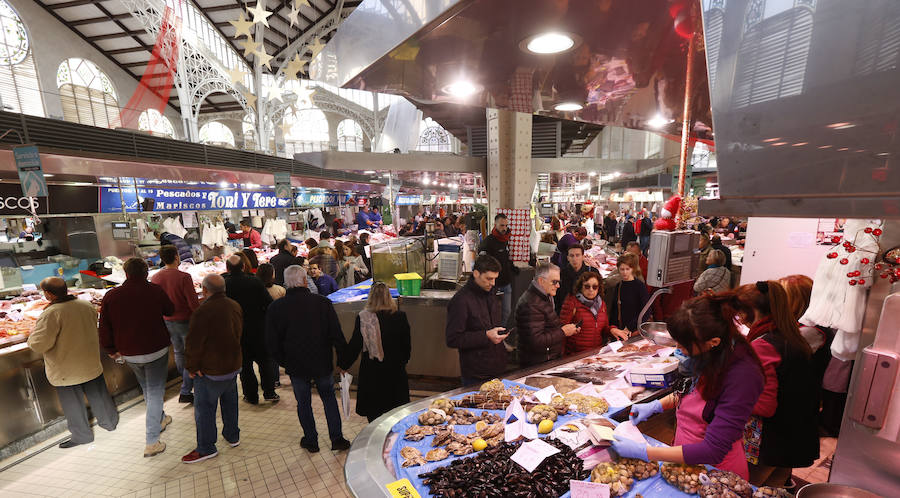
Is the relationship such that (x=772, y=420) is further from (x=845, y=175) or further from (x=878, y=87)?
(x=878, y=87)

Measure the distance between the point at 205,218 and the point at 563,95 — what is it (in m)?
10.3

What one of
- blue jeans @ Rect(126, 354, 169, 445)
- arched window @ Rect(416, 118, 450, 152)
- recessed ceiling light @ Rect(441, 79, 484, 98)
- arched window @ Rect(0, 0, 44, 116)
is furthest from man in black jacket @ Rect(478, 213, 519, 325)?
arched window @ Rect(416, 118, 450, 152)

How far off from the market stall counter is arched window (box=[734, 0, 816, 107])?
1.72 metres

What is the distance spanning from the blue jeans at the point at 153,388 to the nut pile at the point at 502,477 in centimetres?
343

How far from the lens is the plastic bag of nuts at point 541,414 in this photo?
2.30 metres

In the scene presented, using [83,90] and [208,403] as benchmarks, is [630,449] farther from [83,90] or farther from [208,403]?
[83,90]

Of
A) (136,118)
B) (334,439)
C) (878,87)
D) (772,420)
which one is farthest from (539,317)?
(136,118)

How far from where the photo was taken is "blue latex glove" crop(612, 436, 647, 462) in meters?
1.82

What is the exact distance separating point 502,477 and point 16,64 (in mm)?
23297

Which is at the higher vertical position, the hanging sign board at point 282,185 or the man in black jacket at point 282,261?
the hanging sign board at point 282,185

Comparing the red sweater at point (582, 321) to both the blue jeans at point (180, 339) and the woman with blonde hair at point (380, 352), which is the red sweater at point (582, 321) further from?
the blue jeans at point (180, 339)

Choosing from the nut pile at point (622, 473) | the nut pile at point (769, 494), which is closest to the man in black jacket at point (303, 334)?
the nut pile at point (622, 473)

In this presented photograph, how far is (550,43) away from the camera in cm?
152

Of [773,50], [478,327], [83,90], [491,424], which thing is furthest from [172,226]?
[83,90]
